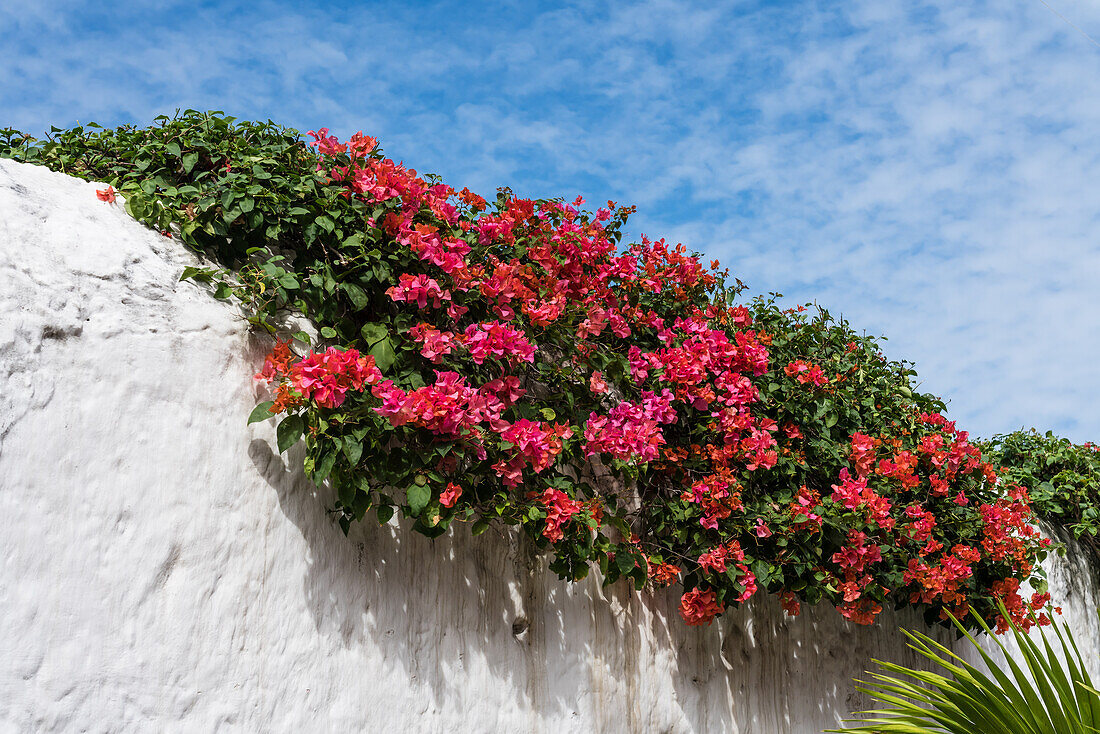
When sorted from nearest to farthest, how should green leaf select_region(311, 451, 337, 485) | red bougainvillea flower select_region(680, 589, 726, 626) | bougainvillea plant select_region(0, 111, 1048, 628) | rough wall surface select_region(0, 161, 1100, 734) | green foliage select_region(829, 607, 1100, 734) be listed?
rough wall surface select_region(0, 161, 1100, 734) < green leaf select_region(311, 451, 337, 485) < bougainvillea plant select_region(0, 111, 1048, 628) < green foliage select_region(829, 607, 1100, 734) < red bougainvillea flower select_region(680, 589, 726, 626)

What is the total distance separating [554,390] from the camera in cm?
350

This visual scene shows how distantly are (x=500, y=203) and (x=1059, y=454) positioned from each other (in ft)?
17.3

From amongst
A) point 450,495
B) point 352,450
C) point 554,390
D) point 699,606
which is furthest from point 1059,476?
point 352,450

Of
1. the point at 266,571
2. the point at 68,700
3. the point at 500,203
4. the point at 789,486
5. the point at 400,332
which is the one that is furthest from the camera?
the point at 789,486

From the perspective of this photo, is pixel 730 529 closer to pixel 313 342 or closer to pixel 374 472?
pixel 374 472

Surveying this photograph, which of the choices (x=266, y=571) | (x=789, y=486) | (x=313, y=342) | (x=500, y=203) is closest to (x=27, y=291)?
(x=313, y=342)

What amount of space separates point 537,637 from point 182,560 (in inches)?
55.9

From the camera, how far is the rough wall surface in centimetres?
231

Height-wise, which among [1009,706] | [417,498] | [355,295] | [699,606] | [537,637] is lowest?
[1009,706]

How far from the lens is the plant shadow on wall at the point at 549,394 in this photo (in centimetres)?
278

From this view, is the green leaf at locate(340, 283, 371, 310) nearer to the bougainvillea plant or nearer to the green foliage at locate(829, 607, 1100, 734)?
the bougainvillea plant

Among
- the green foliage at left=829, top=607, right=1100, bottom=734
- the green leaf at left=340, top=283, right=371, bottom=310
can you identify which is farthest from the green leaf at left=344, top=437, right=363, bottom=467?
the green foliage at left=829, top=607, right=1100, bottom=734

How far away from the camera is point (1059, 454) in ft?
21.2

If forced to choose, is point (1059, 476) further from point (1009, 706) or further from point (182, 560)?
point (182, 560)
